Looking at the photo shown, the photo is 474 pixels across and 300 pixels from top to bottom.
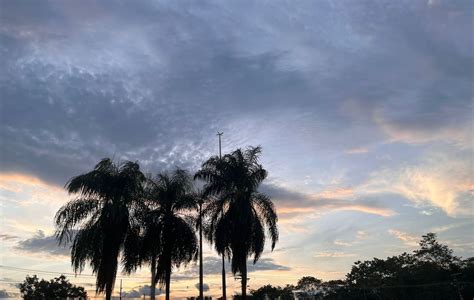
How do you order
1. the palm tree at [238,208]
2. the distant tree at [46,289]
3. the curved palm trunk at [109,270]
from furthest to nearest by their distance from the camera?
the distant tree at [46,289] → the palm tree at [238,208] → the curved palm trunk at [109,270]

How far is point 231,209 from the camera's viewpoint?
3772cm

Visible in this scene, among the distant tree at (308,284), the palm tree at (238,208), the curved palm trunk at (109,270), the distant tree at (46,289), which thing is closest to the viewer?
the curved palm trunk at (109,270)

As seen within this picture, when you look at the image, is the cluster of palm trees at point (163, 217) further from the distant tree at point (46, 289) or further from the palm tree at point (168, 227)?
the distant tree at point (46, 289)

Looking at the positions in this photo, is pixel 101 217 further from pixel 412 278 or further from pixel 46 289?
pixel 412 278

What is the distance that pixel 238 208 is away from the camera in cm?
3712

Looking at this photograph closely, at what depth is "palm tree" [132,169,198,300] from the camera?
38375 mm

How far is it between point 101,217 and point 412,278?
83.2 metres

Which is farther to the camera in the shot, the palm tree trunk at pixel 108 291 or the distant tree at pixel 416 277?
the distant tree at pixel 416 277

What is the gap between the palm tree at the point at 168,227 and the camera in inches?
1511

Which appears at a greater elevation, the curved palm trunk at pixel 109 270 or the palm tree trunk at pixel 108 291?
the curved palm trunk at pixel 109 270

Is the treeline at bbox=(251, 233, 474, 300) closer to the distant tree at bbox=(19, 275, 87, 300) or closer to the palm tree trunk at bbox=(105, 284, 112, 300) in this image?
the distant tree at bbox=(19, 275, 87, 300)

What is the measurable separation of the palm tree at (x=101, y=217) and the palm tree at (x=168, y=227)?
343cm

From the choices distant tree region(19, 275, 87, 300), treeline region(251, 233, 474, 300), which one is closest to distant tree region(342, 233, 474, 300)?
treeline region(251, 233, 474, 300)

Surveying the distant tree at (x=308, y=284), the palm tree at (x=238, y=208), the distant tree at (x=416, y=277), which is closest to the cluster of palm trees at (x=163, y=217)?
the palm tree at (x=238, y=208)
